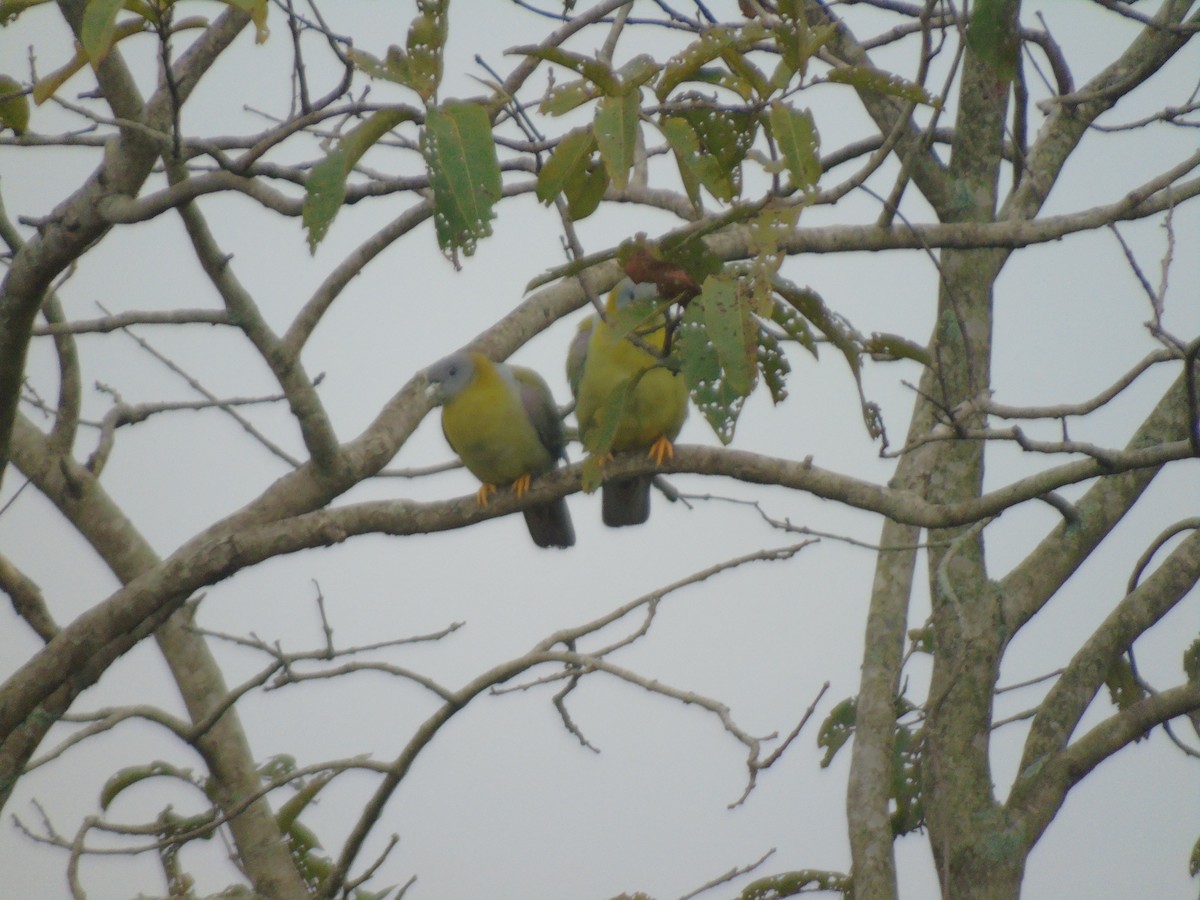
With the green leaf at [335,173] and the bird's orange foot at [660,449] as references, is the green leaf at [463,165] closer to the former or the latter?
the green leaf at [335,173]

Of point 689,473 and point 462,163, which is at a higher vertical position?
point 689,473

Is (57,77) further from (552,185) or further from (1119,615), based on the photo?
(1119,615)

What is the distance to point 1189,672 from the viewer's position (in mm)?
4316

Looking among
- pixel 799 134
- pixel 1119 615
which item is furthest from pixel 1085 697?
pixel 799 134

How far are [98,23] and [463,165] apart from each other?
2.00 ft

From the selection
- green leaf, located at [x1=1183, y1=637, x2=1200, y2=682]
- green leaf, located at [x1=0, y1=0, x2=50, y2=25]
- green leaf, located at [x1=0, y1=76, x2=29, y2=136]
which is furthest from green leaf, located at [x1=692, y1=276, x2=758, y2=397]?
green leaf, located at [x1=1183, y1=637, x2=1200, y2=682]

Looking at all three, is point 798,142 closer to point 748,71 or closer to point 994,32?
point 748,71

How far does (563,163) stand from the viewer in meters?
2.11

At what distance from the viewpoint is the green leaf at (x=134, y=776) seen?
4.14 metres

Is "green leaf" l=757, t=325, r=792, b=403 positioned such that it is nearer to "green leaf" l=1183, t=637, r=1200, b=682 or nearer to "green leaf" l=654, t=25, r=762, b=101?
"green leaf" l=654, t=25, r=762, b=101

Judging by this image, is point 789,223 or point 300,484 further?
point 300,484

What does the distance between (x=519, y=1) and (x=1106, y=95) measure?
7.16 ft

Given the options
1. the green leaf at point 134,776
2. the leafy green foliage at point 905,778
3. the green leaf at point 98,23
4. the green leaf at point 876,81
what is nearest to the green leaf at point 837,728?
the leafy green foliage at point 905,778

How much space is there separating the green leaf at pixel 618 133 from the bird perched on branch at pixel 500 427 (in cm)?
277
